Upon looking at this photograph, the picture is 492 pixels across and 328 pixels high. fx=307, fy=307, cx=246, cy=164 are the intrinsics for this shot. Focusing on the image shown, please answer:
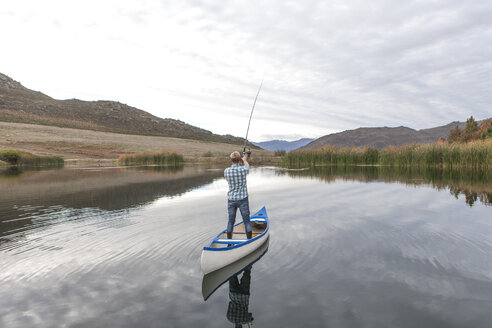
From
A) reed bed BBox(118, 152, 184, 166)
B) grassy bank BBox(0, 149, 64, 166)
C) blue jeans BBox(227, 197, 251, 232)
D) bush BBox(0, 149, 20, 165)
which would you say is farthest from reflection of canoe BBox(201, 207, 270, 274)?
bush BBox(0, 149, 20, 165)

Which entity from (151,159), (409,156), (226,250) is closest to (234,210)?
(226,250)

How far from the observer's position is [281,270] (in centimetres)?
615

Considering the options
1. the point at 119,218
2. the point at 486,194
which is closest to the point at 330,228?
the point at 119,218

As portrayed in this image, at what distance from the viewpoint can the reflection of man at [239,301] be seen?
4492mm

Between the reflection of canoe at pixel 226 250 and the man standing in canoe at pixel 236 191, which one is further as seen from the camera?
the man standing in canoe at pixel 236 191

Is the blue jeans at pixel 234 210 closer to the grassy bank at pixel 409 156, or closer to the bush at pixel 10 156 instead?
the grassy bank at pixel 409 156

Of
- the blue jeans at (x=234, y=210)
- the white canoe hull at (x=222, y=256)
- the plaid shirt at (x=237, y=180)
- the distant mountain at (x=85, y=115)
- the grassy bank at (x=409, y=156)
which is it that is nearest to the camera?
the white canoe hull at (x=222, y=256)

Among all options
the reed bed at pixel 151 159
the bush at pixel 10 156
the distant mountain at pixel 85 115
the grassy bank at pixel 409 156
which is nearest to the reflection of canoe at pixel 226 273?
the grassy bank at pixel 409 156

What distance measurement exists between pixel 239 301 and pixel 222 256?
45.1 inches

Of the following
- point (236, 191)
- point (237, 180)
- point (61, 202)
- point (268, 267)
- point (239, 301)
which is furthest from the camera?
point (61, 202)

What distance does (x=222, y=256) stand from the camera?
602 centimetres

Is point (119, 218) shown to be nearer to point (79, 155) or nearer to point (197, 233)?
point (197, 233)

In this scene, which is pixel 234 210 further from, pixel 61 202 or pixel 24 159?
pixel 24 159

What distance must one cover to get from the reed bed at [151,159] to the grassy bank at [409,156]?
18132 millimetres
